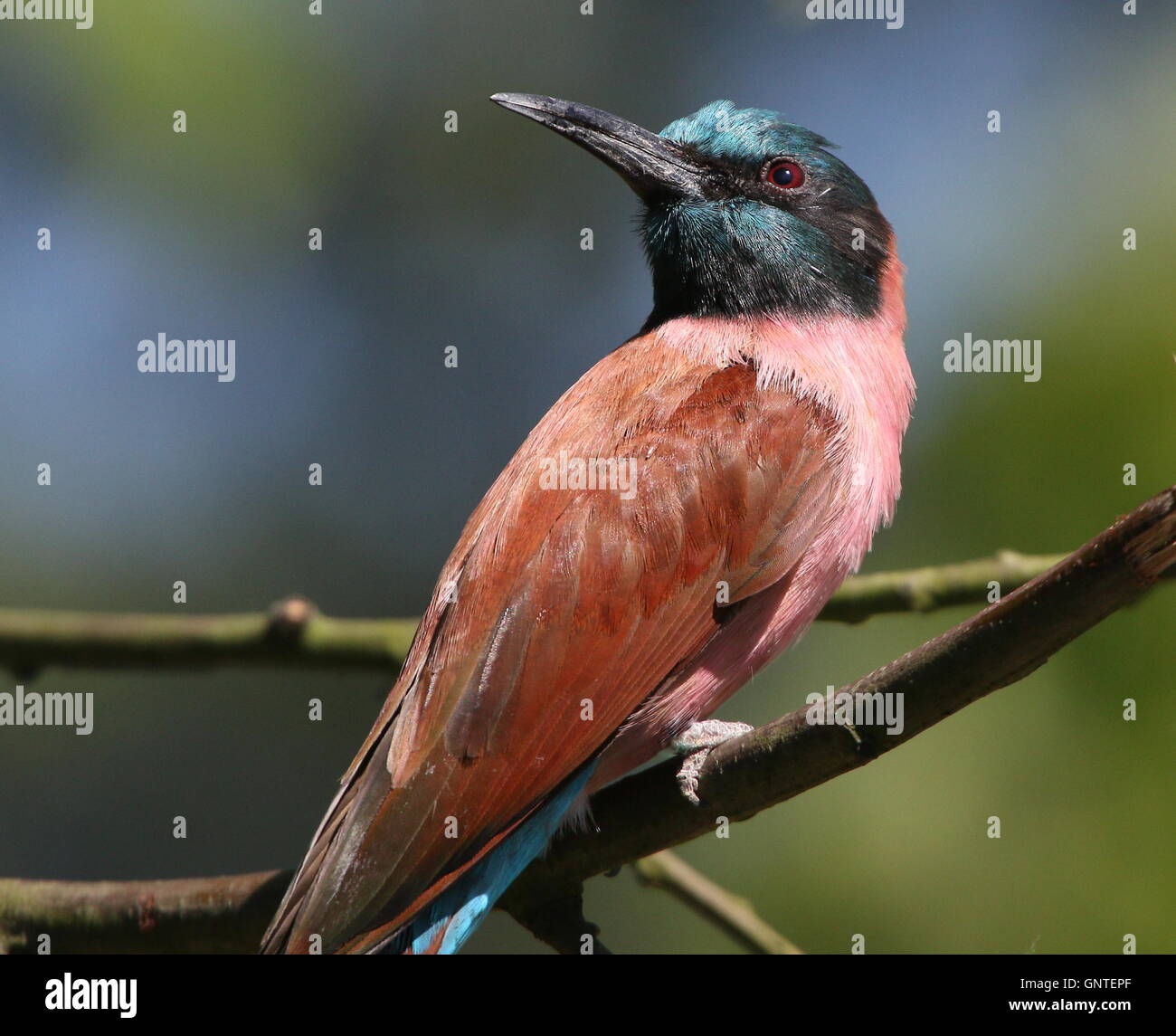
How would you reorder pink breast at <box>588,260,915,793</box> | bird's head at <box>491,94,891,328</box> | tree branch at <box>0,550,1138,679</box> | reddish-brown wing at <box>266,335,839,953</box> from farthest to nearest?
bird's head at <box>491,94,891,328</box>, tree branch at <box>0,550,1138,679</box>, pink breast at <box>588,260,915,793</box>, reddish-brown wing at <box>266,335,839,953</box>

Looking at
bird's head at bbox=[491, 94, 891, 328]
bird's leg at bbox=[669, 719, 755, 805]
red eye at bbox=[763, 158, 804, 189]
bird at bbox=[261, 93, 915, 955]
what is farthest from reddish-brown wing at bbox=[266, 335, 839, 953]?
red eye at bbox=[763, 158, 804, 189]

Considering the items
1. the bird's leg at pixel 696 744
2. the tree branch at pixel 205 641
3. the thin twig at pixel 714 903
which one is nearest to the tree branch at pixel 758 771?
the bird's leg at pixel 696 744

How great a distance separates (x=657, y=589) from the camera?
139 inches

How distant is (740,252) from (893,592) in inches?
48.3

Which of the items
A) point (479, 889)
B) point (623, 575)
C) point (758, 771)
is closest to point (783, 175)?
point (623, 575)

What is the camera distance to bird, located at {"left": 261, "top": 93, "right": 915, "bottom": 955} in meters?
3.24

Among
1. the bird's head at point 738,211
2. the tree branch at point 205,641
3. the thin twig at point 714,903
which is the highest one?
the bird's head at point 738,211

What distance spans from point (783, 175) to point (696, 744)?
203 cm

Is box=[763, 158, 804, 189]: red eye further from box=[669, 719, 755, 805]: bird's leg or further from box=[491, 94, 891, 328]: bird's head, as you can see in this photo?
box=[669, 719, 755, 805]: bird's leg

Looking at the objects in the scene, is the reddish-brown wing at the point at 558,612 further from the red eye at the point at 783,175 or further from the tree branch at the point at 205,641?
the red eye at the point at 783,175

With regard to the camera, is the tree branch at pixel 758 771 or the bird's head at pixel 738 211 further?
the bird's head at pixel 738 211

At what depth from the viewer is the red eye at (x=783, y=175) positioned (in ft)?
14.8

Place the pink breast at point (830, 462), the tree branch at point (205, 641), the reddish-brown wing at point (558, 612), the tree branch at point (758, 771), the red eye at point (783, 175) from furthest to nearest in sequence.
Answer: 1. the red eye at point (783, 175)
2. the tree branch at point (205, 641)
3. the pink breast at point (830, 462)
4. the reddish-brown wing at point (558, 612)
5. the tree branch at point (758, 771)

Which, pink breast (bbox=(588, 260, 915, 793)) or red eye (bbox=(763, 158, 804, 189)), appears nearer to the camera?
pink breast (bbox=(588, 260, 915, 793))
